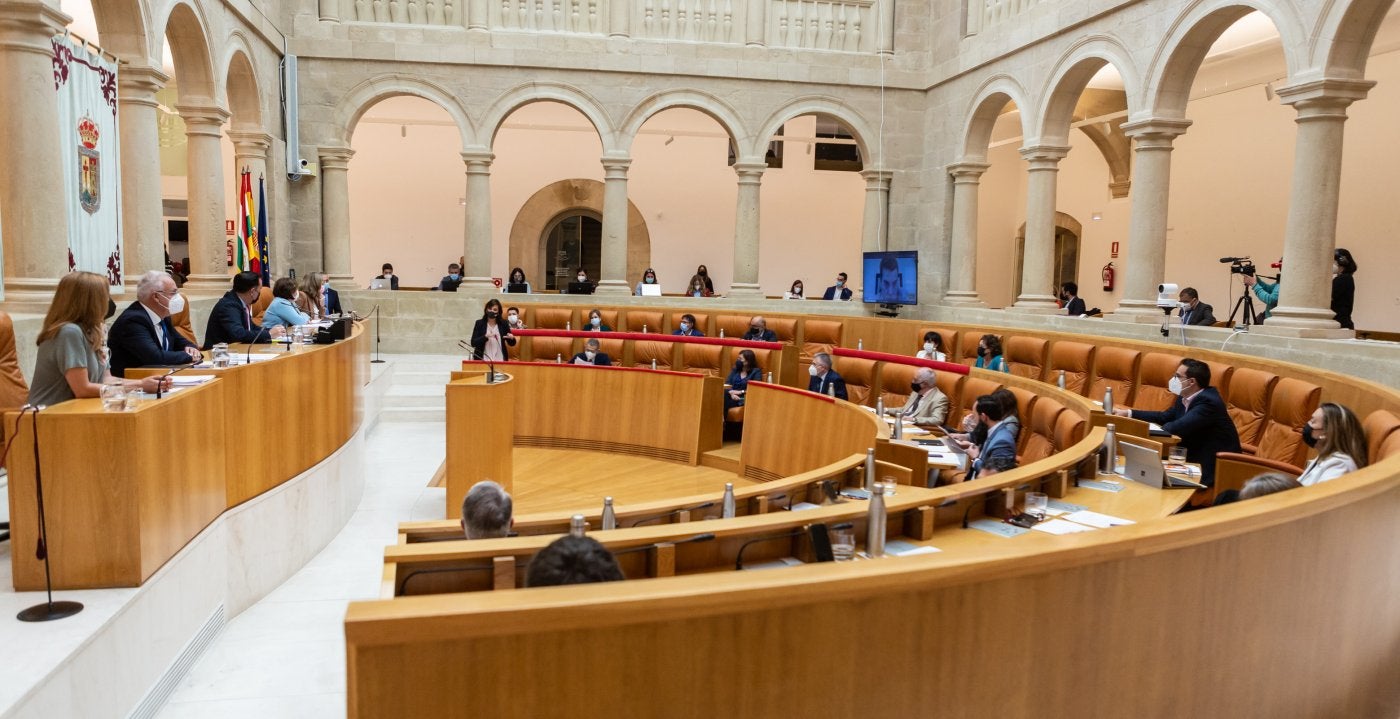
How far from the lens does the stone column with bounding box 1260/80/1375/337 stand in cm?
760

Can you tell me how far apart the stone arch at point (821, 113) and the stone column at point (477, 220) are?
12.9ft

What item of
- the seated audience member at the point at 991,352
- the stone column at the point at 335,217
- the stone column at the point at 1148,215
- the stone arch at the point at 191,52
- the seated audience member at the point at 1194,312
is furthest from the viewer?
the stone column at the point at 335,217

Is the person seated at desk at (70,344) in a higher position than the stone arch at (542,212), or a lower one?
lower

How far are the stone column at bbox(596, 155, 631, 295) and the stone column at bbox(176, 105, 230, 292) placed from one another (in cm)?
532

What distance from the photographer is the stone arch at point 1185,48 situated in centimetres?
831

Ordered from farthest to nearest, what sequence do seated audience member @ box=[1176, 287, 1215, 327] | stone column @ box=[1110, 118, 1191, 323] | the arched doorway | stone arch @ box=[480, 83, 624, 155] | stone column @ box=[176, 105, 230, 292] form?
the arched doorway, stone arch @ box=[480, 83, 624, 155], stone column @ box=[176, 105, 230, 292], stone column @ box=[1110, 118, 1191, 323], seated audience member @ box=[1176, 287, 1215, 327]

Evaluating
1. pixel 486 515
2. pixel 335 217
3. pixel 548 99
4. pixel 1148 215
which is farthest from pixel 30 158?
pixel 1148 215

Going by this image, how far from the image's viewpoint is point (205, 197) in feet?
33.3

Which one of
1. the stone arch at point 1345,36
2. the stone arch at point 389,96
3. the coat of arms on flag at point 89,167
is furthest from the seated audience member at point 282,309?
the stone arch at point 1345,36

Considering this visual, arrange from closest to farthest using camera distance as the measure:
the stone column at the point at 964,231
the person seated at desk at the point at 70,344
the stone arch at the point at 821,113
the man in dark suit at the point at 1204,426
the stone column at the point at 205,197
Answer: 1. the person seated at desk at the point at 70,344
2. the man in dark suit at the point at 1204,426
3. the stone column at the point at 205,197
4. the stone column at the point at 964,231
5. the stone arch at the point at 821,113

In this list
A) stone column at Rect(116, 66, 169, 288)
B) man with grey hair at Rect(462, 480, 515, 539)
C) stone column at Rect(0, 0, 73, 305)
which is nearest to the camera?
man with grey hair at Rect(462, 480, 515, 539)

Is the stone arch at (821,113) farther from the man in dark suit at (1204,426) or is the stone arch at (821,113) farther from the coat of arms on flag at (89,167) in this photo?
the man in dark suit at (1204,426)

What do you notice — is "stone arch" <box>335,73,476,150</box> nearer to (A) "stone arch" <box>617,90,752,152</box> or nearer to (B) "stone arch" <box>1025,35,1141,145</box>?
(A) "stone arch" <box>617,90,752,152</box>

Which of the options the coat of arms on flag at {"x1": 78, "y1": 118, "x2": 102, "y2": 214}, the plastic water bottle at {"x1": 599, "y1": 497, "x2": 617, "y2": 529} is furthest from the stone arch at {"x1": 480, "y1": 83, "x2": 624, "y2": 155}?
the plastic water bottle at {"x1": 599, "y1": 497, "x2": 617, "y2": 529}
